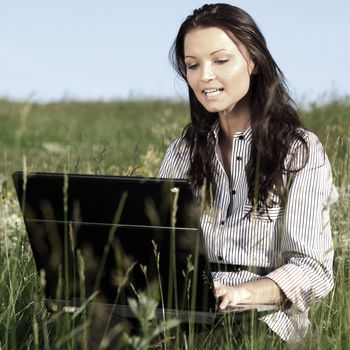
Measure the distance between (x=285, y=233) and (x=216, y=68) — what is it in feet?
2.26

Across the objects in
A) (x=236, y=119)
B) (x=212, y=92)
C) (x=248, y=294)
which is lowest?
(x=248, y=294)

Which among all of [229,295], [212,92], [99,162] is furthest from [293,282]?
[99,162]

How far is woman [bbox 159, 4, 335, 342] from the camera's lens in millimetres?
2963

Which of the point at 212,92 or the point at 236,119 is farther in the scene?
the point at 236,119

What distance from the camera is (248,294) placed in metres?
2.78

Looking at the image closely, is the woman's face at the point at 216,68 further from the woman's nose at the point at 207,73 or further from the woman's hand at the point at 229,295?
the woman's hand at the point at 229,295

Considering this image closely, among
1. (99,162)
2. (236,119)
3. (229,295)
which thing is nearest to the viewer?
(229,295)

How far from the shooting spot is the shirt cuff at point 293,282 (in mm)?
2887

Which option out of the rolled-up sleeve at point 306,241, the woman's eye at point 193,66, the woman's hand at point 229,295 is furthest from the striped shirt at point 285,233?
the woman's eye at point 193,66

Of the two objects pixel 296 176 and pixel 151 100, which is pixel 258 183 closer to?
pixel 296 176

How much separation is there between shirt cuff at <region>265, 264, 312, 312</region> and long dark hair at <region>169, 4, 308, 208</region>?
0.30 metres

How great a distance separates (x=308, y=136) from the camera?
3.20 m

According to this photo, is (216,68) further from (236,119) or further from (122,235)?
(122,235)

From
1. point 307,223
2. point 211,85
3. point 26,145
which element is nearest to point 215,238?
point 307,223
